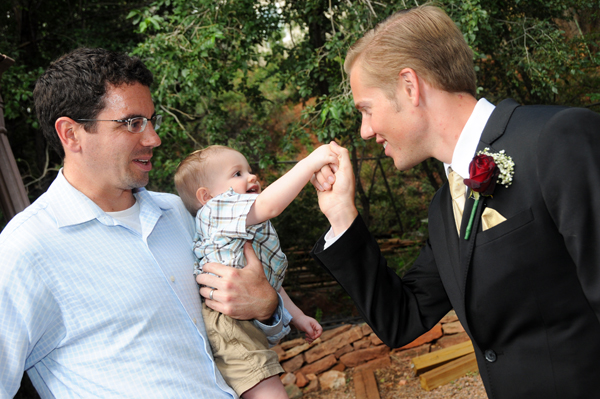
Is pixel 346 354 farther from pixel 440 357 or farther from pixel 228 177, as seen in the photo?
pixel 228 177

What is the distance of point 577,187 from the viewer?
1.51 metres

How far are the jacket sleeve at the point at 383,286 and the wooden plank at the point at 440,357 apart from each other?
3.16 metres

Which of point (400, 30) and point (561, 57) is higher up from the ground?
point (400, 30)

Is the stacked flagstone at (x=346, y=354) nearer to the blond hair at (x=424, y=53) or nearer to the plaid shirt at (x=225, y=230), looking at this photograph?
the plaid shirt at (x=225, y=230)

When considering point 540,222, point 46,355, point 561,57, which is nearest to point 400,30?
point 540,222

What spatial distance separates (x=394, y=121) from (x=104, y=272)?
4.17 ft

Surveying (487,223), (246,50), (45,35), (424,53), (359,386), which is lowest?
(359,386)

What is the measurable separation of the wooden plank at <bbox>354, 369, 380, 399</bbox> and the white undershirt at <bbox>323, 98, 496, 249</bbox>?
3.72 meters

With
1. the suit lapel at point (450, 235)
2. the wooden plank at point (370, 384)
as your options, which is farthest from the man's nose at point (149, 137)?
the wooden plank at point (370, 384)

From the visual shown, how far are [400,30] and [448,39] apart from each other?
0.62 ft

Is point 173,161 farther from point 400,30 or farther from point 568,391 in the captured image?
point 568,391

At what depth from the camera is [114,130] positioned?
2.05 m

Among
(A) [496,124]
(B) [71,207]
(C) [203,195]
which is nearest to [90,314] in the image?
(B) [71,207]

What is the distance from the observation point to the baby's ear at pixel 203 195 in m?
2.52
